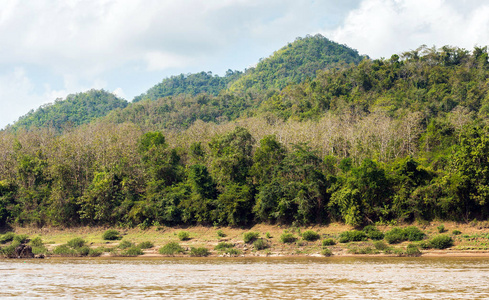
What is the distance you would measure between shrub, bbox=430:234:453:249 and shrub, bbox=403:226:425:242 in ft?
5.87

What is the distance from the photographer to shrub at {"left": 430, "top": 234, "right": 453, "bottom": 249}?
39406mm

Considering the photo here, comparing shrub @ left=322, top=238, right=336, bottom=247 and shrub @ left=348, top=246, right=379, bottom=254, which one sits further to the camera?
shrub @ left=322, top=238, right=336, bottom=247

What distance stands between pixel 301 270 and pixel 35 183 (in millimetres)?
44355

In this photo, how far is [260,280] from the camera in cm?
2544

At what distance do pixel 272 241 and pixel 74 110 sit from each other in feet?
409

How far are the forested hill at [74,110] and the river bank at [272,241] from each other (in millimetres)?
84774

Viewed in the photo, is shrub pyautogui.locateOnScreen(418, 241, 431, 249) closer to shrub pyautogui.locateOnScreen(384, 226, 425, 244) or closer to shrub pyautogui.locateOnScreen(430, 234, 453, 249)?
shrub pyautogui.locateOnScreen(430, 234, 453, 249)

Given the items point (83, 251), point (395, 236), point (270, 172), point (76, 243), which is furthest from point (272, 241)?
point (76, 243)

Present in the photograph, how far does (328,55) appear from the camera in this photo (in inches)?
7338

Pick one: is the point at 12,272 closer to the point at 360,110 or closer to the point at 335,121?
the point at 335,121

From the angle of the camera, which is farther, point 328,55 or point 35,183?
point 328,55

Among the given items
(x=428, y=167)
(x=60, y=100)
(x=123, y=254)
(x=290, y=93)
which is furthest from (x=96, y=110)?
(x=428, y=167)

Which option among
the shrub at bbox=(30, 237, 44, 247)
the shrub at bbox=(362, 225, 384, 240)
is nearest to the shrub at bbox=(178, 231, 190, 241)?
the shrub at bbox=(30, 237, 44, 247)

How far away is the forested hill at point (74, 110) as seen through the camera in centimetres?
14012
